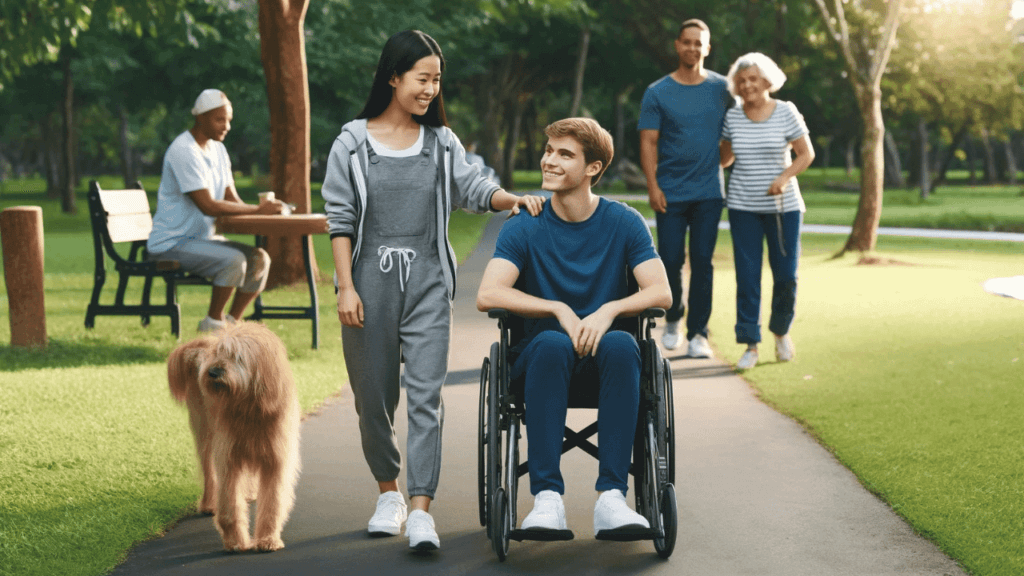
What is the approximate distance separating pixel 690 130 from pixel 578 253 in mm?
3880

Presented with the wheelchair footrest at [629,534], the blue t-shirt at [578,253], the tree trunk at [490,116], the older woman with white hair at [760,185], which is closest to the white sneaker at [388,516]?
the blue t-shirt at [578,253]

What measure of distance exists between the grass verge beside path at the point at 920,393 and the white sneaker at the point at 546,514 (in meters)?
1.39

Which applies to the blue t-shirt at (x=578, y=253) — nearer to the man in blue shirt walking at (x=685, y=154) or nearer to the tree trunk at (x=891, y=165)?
the man in blue shirt walking at (x=685, y=154)

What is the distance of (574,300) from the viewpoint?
174 inches

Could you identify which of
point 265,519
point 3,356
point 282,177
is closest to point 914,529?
point 265,519

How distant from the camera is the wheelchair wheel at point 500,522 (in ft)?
12.9

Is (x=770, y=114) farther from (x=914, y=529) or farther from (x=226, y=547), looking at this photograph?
(x=226, y=547)

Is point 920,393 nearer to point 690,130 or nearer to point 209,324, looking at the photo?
point 690,130

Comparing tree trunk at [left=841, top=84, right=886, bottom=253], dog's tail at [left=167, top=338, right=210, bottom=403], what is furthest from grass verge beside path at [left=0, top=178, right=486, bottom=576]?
tree trunk at [left=841, top=84, right=886, bottom=253]

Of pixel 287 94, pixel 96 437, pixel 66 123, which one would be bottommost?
pixel 96 437

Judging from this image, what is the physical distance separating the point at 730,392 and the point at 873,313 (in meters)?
4.38

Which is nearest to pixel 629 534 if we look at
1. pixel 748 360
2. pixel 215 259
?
pixel 748 360

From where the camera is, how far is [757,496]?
4883 millimetres

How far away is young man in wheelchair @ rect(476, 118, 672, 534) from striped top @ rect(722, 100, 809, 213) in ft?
11.7
